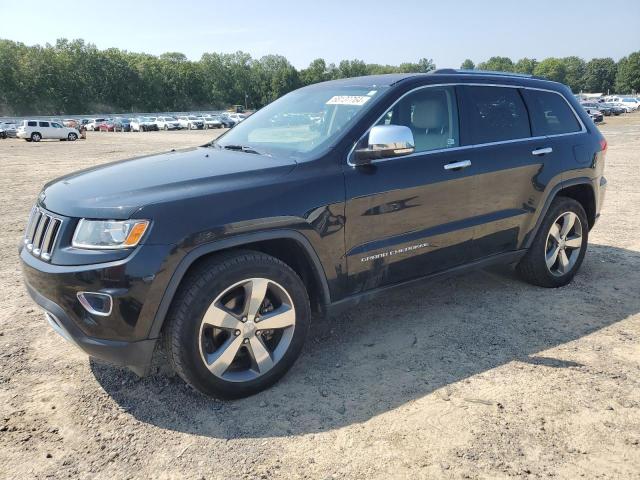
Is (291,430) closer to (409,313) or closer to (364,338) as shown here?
(364,338)

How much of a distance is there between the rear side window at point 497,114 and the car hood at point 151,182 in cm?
166

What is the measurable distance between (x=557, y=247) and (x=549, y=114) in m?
1.19

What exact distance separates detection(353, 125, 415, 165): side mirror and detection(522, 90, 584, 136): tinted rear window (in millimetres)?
1765

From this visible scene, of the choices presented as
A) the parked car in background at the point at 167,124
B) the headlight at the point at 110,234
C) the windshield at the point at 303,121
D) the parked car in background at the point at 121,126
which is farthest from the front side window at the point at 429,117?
the parked car in background at the point at 121,126

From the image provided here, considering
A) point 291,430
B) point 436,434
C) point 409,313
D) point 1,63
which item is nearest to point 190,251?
point 291,430

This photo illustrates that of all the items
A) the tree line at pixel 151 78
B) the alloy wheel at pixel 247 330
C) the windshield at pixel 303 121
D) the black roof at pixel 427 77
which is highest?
the tree line at pixel 151 78

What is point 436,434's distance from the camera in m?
2.71

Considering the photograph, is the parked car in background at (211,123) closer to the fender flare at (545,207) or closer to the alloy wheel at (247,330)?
the fender flare at (545,207)

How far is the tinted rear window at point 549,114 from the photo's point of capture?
14.6ft

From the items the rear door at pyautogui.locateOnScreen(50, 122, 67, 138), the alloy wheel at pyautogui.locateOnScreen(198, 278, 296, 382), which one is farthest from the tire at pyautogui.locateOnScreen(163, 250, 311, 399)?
the rear door at pyautogui.locateOnScreen(50, 122, 67, 138)

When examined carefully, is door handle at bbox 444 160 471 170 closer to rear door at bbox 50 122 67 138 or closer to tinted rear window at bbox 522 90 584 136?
tinted rear window at bbox 522 90 584 136

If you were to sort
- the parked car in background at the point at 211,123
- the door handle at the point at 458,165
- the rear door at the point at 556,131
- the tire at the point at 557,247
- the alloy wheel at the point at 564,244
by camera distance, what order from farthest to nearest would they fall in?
the parked car in background at the point at 211,123 < the alloy wheel at the point at 564,244 < the tire at the point at 557,247 < the rear door at the point at 556,131 < the door handle at the point at 458,165

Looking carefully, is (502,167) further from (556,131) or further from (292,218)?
(292,218)

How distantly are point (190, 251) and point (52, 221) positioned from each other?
2.68 ft
